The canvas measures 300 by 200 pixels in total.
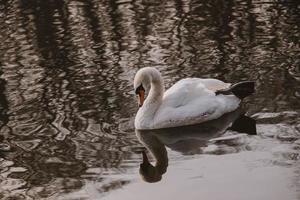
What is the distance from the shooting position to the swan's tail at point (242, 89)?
10.8 m

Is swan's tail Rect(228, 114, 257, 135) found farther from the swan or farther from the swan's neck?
the swan's neck

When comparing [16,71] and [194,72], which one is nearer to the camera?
[194,72]

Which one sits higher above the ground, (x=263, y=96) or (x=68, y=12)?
(x=263, y=96)

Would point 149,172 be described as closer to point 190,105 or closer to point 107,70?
point 190,105

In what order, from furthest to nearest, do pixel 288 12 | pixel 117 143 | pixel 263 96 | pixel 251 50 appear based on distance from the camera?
1. pixel 288 12
2. pixel 251 50
3. pixel 263 96
4. pixel 117 143

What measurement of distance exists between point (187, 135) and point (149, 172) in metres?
1.34

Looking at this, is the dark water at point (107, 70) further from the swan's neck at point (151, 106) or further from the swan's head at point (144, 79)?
the swan's head at point (144, 79)

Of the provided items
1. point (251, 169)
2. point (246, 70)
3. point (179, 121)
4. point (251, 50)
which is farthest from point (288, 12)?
point (251, 169)

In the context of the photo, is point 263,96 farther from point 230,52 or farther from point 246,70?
point 230,52

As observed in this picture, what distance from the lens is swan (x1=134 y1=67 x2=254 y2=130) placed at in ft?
34.5

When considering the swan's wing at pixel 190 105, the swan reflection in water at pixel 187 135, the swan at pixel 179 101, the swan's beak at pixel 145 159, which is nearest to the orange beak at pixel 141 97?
the swan at pixel 179 101

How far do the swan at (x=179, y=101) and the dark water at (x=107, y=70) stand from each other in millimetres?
342

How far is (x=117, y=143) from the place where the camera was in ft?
32.9

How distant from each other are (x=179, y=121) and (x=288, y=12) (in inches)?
296
